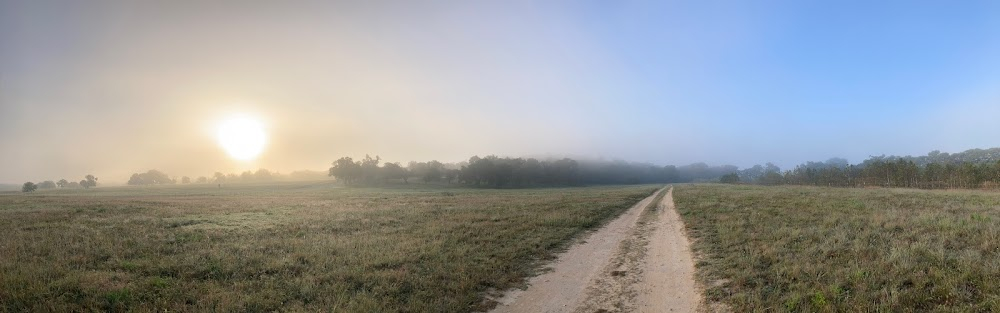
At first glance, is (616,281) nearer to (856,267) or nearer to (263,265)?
(856,267)

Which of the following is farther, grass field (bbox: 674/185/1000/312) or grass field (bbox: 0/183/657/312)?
grass field (bbox: 0/183/657/312)

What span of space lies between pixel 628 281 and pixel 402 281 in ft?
20.5

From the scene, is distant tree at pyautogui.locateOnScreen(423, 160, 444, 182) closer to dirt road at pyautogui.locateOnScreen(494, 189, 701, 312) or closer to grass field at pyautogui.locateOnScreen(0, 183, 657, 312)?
grass field at pyautogui.locateOnScreen(0, 183, 657, 312)

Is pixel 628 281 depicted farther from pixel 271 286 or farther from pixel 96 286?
pixel 96 286

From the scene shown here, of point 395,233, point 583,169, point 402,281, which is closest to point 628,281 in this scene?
point 402,281

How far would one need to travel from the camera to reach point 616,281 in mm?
11430

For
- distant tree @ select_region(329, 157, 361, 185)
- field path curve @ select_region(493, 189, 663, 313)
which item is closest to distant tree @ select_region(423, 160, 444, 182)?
distant tree @ select_region(329, 157, 361, 185)

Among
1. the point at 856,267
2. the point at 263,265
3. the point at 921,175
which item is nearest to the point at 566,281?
the point at 856,267

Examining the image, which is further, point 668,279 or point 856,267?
point 668,279

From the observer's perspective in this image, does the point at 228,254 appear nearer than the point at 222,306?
No

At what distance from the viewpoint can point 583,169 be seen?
188 m

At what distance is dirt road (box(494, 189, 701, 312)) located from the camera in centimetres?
952

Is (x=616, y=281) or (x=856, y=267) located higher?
(x=856, y=267)

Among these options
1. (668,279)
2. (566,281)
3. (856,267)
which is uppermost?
(856,267)
